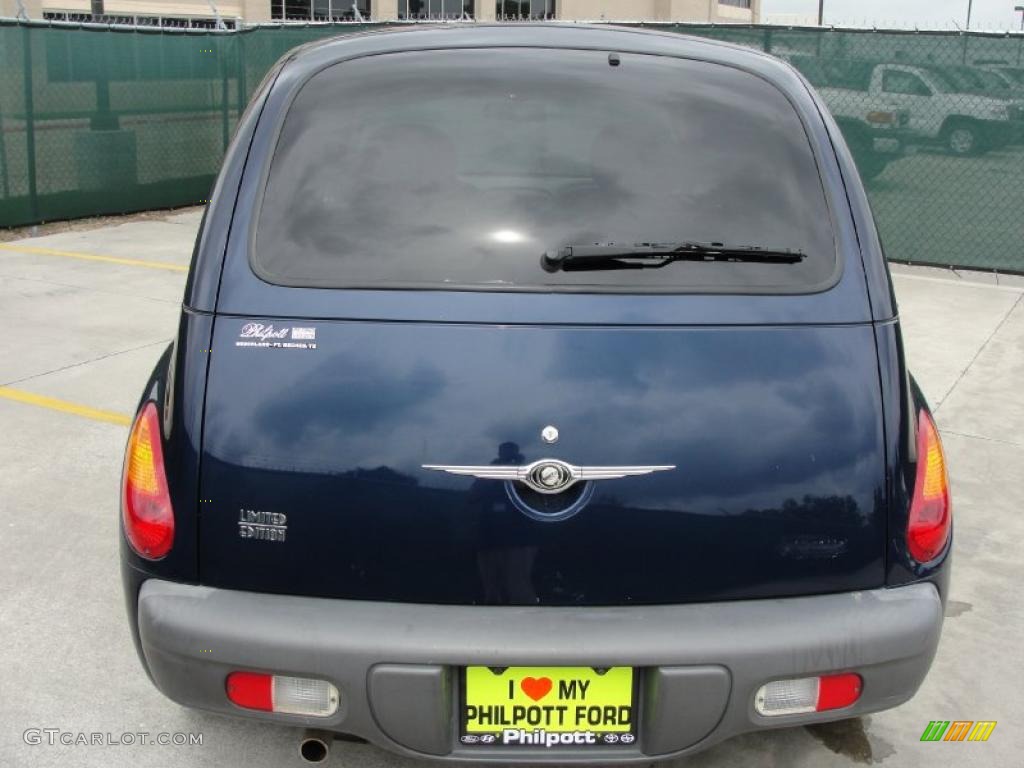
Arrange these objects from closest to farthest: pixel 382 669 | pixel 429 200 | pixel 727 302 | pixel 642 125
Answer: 1. pixel 382 669
2. pixel 727 302
3. pixel 429 200
4. pixel 642 125

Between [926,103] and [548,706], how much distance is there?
8.64 metres

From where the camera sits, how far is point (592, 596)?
2223 millimetres

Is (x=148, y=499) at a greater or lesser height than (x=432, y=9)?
lesser

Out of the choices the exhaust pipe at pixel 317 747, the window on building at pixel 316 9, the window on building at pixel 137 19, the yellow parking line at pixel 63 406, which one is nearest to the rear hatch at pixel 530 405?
the exhaust pipe at pixel 317 747

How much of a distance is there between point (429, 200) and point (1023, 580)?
274 cm

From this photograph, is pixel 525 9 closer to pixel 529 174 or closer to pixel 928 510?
pixel 529 174

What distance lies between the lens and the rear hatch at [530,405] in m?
2.19

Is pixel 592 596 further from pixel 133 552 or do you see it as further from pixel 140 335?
pixel 140 335

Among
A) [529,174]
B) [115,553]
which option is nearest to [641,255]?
[529,174]

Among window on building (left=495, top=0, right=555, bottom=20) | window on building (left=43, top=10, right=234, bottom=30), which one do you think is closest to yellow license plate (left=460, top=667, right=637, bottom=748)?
window on building (left=43, top=10, right=234, bottom=30)

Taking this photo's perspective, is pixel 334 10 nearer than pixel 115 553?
No

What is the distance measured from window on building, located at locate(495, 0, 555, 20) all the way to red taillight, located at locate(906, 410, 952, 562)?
146 feet

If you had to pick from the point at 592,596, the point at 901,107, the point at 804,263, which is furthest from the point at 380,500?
the point at 901,107

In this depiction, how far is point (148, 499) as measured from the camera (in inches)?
92.8
